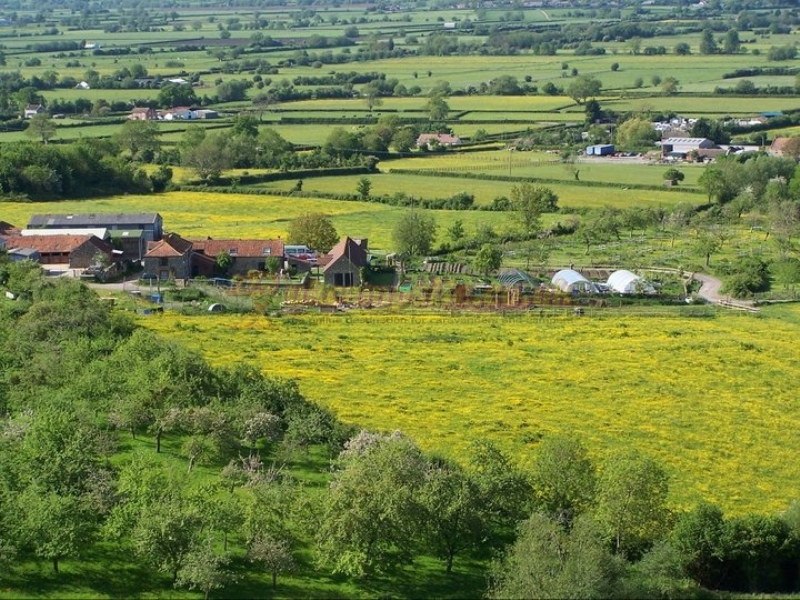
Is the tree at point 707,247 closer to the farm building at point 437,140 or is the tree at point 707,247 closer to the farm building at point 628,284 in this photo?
the farm building at point 628,284

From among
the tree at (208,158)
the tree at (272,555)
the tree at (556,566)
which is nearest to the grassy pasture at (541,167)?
the tree at (208,158)

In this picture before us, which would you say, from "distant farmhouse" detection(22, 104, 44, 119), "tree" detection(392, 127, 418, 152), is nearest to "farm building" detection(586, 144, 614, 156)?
"tree" detection(392, 127, 418, 152)

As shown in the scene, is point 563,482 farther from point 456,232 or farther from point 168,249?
point 456,232

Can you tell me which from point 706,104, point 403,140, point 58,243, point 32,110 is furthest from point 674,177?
point 32,110

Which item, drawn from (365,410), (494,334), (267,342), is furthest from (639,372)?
(267,342)

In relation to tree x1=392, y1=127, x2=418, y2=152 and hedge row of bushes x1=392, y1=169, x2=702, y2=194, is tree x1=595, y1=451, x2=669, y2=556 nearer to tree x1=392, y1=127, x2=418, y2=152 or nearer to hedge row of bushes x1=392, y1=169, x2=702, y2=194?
hedge row of bushes x1=392, y1=169, x2=702, y2=194
